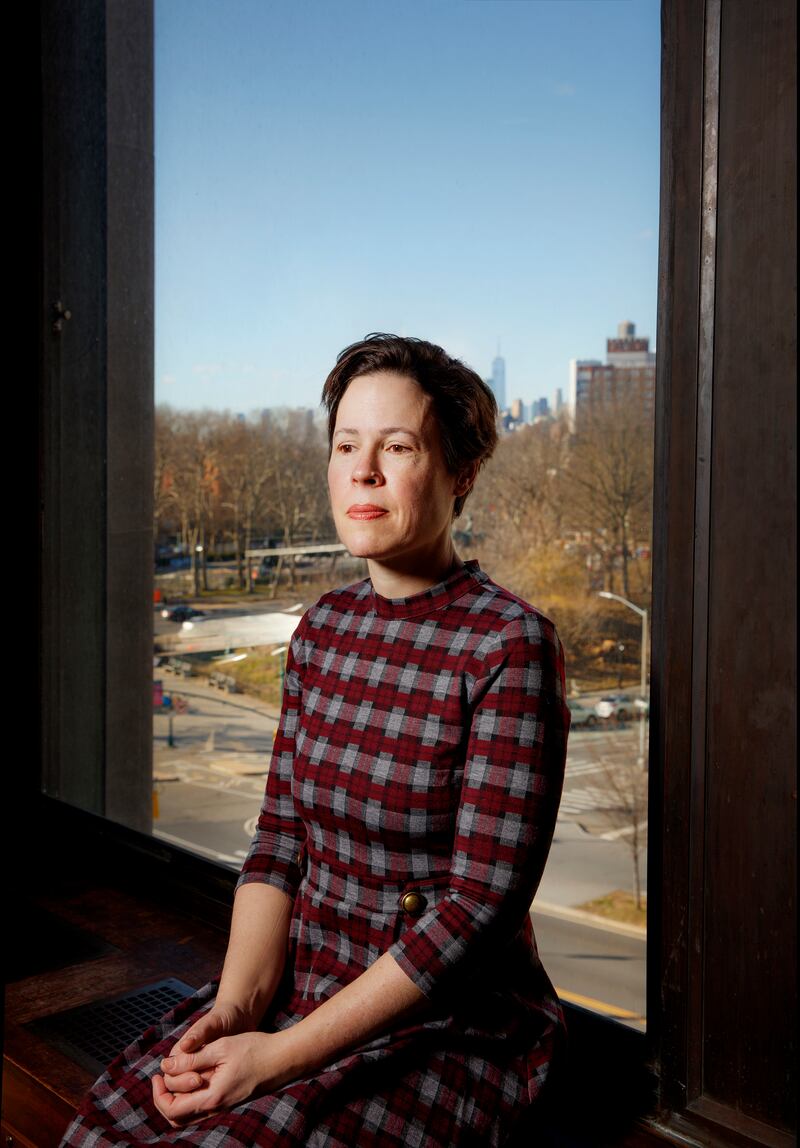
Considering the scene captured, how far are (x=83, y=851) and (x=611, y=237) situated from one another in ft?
23.9

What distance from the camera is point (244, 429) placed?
4051 millimetres

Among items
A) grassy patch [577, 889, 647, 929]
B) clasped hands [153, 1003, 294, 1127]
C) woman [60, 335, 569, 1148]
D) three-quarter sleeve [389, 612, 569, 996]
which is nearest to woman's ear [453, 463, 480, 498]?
woman [60, 335, 569, 1148]

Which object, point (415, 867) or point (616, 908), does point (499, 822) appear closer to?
point (415, 867)

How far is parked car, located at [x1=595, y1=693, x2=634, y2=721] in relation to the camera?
882cm

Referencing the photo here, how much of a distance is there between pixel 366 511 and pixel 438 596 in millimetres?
119

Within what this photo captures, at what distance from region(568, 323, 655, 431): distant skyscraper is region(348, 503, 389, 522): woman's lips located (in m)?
6.65

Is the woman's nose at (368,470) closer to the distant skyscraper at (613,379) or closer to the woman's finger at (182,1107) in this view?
the woman's finger at (182,1107)

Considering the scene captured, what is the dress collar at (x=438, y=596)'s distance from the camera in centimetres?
Result: 106

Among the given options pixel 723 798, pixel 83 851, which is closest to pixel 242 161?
pixel 83 851

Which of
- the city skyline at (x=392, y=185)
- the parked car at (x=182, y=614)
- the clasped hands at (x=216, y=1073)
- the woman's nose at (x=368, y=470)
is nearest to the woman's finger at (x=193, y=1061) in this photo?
the clasped hands at (x=216, y=1073)

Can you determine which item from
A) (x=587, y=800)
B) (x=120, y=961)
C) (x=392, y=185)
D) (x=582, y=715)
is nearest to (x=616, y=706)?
(x=582, y=715)

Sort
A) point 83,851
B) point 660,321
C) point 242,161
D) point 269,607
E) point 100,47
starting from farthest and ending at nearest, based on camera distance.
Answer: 1. point 242,161
2. point 269,607
3. point 100,47
4. point 83,851
5. point 660,321

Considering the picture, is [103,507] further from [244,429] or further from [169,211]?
[244,429]

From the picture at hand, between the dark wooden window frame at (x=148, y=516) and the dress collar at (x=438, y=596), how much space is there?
21 centimetres
